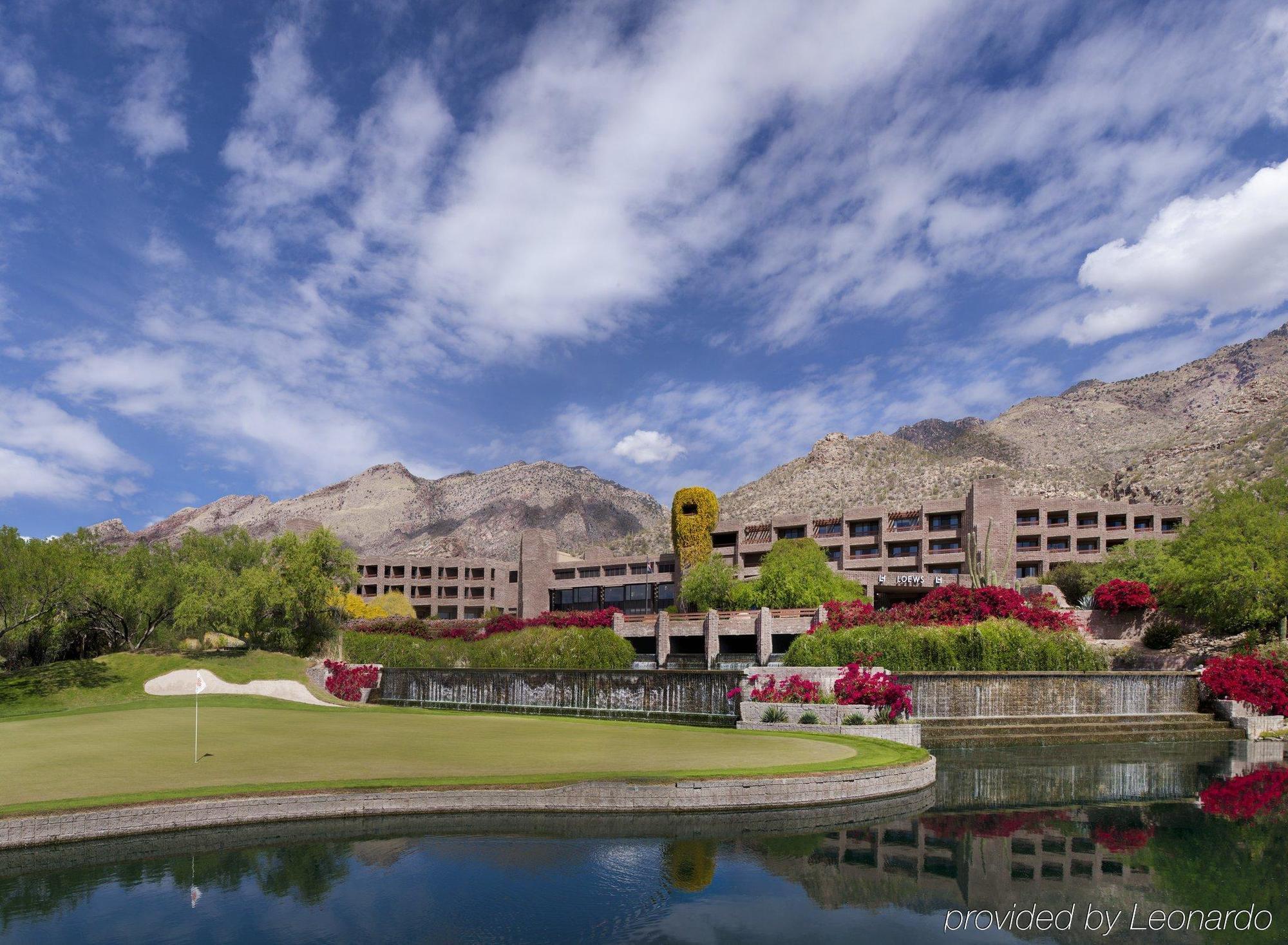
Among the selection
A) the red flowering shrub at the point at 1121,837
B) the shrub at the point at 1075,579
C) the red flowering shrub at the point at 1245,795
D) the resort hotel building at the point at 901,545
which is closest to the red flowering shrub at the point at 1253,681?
the red flowering shrub at the point at 1245,795

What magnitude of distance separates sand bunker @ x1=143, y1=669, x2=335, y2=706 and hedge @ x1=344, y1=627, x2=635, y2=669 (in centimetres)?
801

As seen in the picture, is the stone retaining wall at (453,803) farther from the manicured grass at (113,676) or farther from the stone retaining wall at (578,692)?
the manicured grass at (113,676)

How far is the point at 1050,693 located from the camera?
36625mm

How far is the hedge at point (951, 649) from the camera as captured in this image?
3728cm

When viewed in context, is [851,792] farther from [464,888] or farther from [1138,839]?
[464,888]

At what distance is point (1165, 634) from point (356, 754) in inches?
1957

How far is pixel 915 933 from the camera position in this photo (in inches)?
452

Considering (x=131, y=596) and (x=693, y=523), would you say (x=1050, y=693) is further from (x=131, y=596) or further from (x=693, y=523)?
(x=131, y=596)

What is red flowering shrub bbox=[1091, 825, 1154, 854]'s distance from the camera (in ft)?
53.3

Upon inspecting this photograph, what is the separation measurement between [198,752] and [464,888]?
13.7 m

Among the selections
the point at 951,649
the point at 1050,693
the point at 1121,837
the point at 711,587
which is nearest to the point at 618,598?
the point at 711,587

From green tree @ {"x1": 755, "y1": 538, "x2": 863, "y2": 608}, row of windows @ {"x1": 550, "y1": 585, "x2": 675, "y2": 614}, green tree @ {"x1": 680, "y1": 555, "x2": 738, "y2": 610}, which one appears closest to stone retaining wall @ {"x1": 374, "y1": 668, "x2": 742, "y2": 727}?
green tree @ {"x1": 755, "y1": 538, "x2": 863, "y2": 608}

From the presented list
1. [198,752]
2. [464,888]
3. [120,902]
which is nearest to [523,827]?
Result: [464,888]

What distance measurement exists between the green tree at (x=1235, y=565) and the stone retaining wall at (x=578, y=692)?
30497 millimetres
